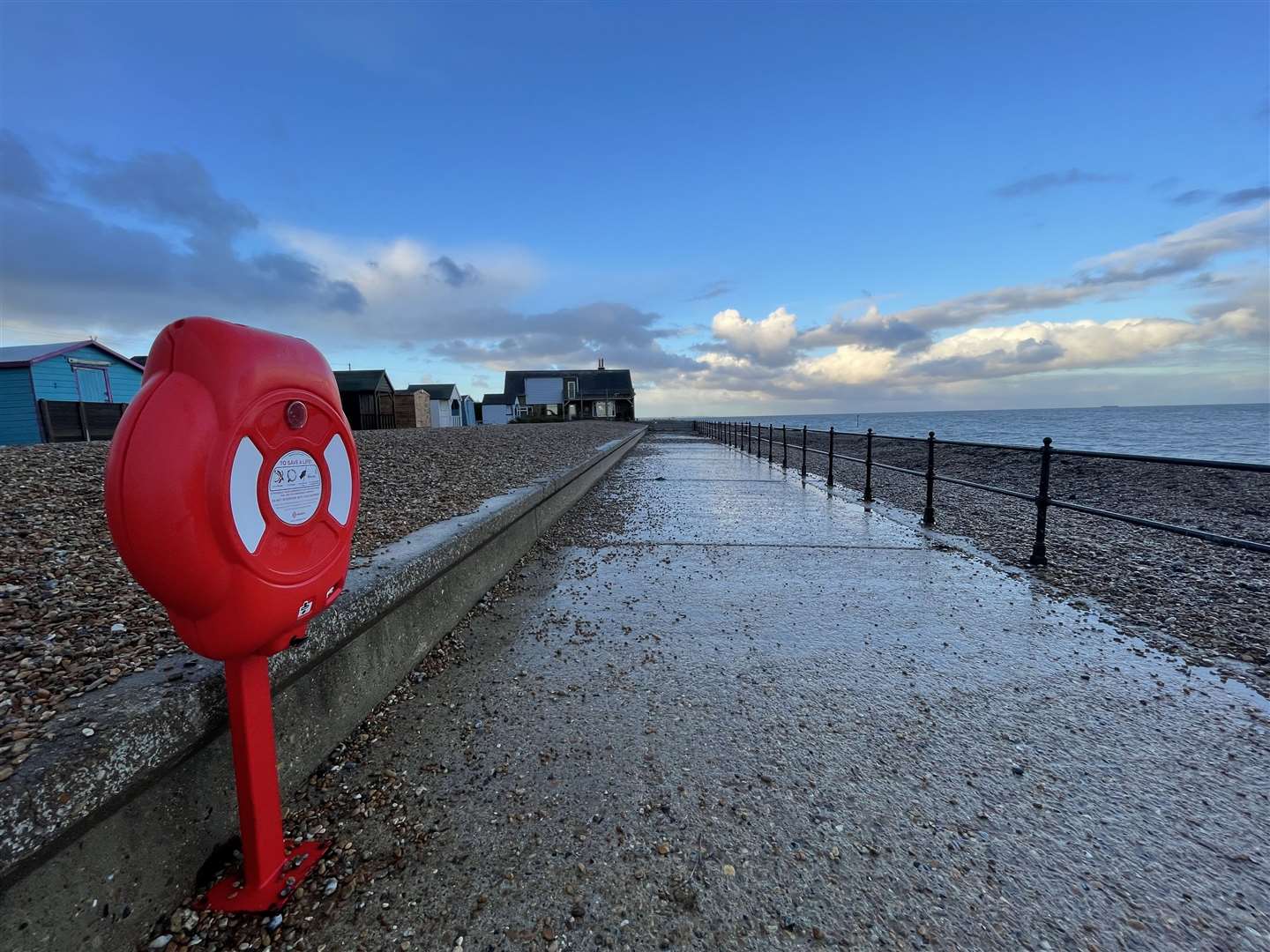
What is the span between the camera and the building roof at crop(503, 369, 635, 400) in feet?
186

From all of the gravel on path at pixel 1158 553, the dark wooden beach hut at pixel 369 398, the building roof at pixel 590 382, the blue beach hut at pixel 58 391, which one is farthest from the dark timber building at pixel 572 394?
the gravel on path at pixel 1158 553

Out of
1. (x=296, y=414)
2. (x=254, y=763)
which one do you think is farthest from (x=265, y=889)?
(x=296, y=414)

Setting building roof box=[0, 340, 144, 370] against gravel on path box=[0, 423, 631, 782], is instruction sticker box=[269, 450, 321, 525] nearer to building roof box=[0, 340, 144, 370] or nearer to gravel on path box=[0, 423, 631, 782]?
gravel on path box=[0, 423, 631, 782]

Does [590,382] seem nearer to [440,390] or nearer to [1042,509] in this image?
[440,390]

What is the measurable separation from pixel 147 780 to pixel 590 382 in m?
57.4

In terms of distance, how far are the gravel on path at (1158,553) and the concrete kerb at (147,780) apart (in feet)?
12.8

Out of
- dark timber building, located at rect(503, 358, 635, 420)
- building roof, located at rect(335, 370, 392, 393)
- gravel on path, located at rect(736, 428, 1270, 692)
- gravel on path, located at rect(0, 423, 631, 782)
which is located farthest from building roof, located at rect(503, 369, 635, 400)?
gravel on path, located at rect(0, 423, 631, 782)

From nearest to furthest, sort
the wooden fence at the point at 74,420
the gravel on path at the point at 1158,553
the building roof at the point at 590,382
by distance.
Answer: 1. the gravel on path at the point at 1158,553
2. the wooden fence at the point at 74,420
3. the building roof at the point at 590,382

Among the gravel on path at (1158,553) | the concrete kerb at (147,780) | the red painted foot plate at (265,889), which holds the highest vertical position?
the concrete kerb at (147,780)

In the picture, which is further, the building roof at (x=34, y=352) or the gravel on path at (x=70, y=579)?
the building roof at (x=34, y=352)

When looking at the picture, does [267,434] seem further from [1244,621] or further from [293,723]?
[1244,621]

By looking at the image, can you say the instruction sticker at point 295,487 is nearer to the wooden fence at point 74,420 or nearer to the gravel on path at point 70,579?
the gravel on path at point 70,579

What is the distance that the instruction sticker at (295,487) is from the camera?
4.60 feet

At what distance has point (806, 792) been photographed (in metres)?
1.88
